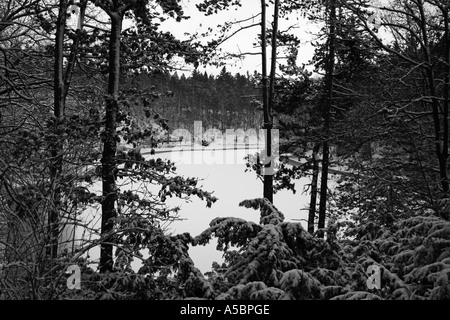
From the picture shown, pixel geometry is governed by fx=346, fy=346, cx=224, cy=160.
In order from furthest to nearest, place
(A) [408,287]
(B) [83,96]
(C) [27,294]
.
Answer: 1. (B) [83,96]
2. (C) [27,294]
3. (A) [408,287]

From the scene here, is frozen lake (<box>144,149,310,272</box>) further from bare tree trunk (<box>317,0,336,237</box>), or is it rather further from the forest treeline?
the forest treeline

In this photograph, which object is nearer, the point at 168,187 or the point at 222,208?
the point at 168,187

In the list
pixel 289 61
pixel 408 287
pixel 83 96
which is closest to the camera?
pixel 408 287

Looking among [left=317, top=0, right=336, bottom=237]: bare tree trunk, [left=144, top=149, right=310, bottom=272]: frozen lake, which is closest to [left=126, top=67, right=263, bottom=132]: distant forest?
[left=144, top=149, right=310, bottom=272]: frozen lake

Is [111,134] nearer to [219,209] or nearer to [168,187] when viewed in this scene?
[168,187]

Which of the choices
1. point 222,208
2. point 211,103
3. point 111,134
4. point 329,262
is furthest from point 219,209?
point 211,103

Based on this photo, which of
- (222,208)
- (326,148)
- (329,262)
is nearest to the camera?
(329,262)

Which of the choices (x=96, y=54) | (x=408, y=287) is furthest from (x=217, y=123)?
(x=408, y=287)

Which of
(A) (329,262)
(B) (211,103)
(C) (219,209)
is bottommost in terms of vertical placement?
(C) (219,209)

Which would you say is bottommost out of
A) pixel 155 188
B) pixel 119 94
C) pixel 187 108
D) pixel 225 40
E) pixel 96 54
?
pixel 155 188

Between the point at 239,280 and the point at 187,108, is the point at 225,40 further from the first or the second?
the point at 187,108

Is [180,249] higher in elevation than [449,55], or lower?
lower
